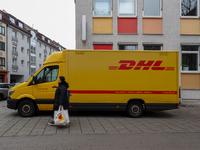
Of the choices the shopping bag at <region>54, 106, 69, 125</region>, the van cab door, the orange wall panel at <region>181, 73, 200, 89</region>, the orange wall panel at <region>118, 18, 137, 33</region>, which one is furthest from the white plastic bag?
the orange wall panel at <region>181, 73, 200, 89</region>

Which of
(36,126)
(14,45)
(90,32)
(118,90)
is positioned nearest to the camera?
(36,126)

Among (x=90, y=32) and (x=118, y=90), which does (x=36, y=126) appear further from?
(x=90, y=32)

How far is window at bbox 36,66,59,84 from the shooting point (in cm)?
834

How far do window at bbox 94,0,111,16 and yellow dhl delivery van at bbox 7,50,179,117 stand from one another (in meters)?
6.09

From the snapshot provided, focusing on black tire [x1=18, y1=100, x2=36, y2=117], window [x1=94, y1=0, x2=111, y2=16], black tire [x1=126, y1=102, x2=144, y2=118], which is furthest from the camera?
window [x1=94, y1=0, x2=111, y2=16]

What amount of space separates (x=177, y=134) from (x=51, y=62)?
557 centimetres

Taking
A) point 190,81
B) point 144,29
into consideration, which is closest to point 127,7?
point 144,29

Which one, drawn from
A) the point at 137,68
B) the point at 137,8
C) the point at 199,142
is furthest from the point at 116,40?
the point at 199,142

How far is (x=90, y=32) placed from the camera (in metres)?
13.3

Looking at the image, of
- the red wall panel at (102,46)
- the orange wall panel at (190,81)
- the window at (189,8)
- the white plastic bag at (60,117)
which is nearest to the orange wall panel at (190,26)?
the window at (189,8)

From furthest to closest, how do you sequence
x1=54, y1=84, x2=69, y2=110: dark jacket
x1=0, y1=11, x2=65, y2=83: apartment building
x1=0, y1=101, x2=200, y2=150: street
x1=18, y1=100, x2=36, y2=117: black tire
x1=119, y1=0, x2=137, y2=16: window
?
x1=0, y1=11, x2=65, y2=83: apartment building
x1=119, y1=0, x2=137, y2=16: window
x1=18, y1=100, x2=36, y2=117: black tire
x1=54, y1=84, x2=69, y2=110: dark jacket
x1=0, y1=101, x2=200, y2=150: street

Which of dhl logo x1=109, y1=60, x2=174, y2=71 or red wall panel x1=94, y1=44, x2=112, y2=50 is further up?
red wall panel x1=94, y1=44, x2=112, y2=50

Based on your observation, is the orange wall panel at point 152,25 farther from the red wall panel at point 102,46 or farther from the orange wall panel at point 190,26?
the red wall panel at point 102,46

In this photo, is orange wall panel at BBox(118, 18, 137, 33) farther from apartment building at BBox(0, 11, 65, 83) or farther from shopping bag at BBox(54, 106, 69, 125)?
apartment building at BBox(0, 11, 65, 83)
